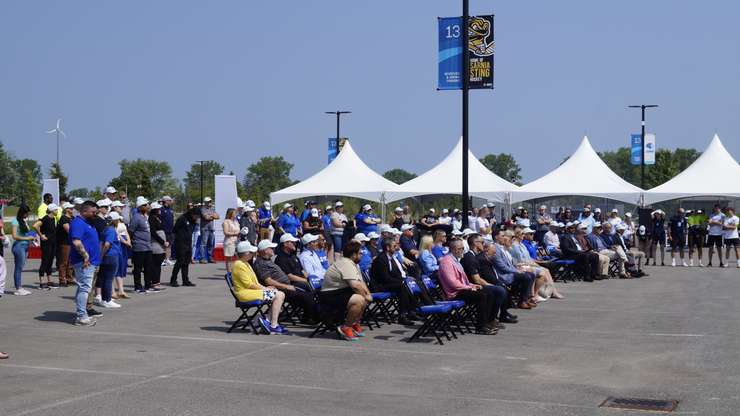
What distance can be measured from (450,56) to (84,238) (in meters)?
8.62

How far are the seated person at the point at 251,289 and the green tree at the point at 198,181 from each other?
65185 millimetres

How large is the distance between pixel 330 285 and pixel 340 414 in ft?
15.2

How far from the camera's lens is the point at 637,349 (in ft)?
36.3

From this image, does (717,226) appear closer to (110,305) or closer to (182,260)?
(182,260)

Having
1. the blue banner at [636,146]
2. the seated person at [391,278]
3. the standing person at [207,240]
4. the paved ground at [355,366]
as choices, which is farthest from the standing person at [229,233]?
the blue banner at [636,146]

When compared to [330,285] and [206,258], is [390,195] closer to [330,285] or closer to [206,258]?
[206,258]

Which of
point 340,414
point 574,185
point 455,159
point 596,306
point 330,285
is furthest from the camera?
point 455,159

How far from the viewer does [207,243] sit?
1016 inches

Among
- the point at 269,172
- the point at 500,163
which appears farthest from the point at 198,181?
the point at 500,163

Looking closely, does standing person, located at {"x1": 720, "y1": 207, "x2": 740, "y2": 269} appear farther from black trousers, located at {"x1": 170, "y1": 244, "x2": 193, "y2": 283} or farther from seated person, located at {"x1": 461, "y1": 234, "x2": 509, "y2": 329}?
black trousers, located at {"x1": 170, "y1": 244, "x2": 193, "y2": 283}

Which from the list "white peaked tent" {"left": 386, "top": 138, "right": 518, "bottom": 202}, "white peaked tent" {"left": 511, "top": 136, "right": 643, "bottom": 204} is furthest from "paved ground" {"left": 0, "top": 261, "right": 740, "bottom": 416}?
"white peaked tent" {"left": 386, "top": 138, "right": 518, "bottom": 202}

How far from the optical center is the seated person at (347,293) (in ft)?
38.4

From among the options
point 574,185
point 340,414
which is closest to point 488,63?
point 340,414

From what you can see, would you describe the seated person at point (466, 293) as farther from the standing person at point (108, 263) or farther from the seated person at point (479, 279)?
the standing person at point (108, 263)
